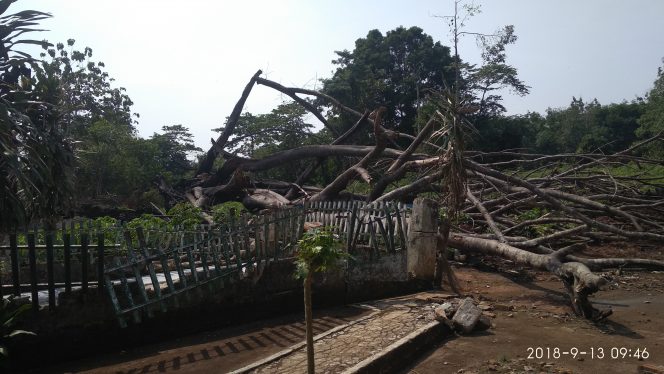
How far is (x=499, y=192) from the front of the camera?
12117mm

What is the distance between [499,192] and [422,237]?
5079mm

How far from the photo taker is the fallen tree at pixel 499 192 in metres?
7.51

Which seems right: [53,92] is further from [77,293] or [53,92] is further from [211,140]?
[211,140]

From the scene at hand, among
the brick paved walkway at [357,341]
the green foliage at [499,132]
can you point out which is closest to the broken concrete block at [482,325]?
the brick paved walkway at [357,341]

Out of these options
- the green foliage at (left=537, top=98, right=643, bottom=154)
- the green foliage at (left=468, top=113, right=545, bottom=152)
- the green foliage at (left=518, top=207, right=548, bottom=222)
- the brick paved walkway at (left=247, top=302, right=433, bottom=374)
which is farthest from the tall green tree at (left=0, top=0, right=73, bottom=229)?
the green foliage at (left=537, top=98, right=643, bottom=154)

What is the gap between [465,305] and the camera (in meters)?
6.01

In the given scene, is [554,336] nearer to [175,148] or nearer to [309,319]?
[309,319]

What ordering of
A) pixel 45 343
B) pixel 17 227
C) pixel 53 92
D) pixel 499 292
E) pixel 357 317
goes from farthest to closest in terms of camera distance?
1. pixel 53 92
2. pixel 499 292
3. pixel 17 227
4. pixel 357 317
5. pixel 45 343

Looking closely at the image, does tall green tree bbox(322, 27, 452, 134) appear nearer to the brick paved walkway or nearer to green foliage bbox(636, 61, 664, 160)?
green foliage bbox(636, 61, 664, 160)

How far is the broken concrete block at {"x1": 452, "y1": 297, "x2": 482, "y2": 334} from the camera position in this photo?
5.70 metres

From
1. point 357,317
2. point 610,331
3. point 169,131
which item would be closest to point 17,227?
point 357,317

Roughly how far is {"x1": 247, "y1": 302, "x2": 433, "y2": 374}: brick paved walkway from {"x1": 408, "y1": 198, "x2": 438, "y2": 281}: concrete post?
1212 mm

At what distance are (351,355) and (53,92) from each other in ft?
25.5

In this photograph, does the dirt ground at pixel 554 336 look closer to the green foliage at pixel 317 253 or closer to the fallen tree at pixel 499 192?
the fallen tree at pixel 499 192
